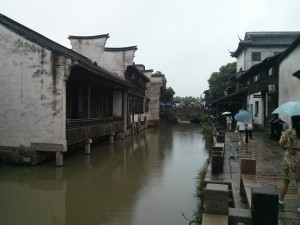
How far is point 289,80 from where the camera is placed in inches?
746

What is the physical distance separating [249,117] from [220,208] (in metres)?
12.0

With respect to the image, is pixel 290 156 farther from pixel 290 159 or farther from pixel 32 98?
pixel 32 98

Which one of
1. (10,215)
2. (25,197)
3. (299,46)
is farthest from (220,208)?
(299,46)

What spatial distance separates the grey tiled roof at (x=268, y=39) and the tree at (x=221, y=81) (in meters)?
13.8

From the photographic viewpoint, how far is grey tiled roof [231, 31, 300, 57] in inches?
1560

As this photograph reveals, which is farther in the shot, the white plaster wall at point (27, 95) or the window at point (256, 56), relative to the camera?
the window at point (256, 56)

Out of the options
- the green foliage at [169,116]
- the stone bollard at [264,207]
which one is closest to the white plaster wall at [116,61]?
the stone bollard at [264,207]

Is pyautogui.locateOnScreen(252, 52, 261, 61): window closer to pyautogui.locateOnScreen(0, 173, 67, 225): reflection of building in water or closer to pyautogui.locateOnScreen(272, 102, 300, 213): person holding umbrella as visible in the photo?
pyautogui.locateOnScreen(0, 173, 67, 225): reflection of building in water

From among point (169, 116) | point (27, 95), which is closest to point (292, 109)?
point (27, 95)

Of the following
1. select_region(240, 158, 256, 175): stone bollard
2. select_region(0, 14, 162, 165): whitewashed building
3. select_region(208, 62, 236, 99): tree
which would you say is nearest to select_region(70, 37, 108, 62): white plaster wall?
select_region(0, 14, 162, 165): whitewashed building

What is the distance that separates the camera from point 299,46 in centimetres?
1667

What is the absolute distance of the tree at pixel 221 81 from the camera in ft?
182

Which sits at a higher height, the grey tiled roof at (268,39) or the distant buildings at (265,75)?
the grey tiled roof at (268,39)

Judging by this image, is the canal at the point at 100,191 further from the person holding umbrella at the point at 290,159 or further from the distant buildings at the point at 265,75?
the distant buildings at the point at 265,75
